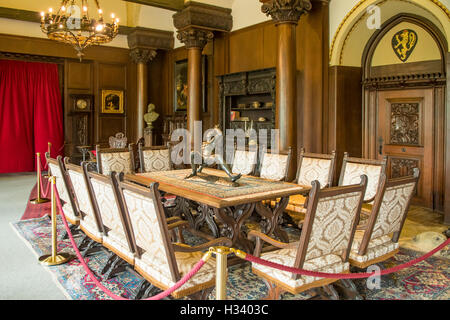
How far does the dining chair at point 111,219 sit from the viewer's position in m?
2.72

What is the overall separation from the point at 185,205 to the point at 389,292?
2.36 metres

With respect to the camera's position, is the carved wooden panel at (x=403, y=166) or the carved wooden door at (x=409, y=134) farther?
the carved wooden panel at (x=403, y=166)

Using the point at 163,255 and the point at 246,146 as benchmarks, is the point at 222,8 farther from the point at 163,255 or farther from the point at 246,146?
the point at 163,255

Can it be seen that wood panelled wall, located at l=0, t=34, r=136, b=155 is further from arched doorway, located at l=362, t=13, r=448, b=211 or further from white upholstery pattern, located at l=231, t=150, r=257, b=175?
arched doorway, located at l=362, t=13, r=448, b=211

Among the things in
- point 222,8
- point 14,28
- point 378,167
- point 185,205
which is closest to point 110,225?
point 185,205

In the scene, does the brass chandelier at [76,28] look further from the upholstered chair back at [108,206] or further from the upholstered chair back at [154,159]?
the upholstered chair back at [108,206]

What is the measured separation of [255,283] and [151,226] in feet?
4.12

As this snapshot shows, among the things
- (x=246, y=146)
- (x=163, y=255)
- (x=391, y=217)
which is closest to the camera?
(x=163, y=255)

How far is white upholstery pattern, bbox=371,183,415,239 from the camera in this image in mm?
2727

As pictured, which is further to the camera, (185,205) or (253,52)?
(253,52)

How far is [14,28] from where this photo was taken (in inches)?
379

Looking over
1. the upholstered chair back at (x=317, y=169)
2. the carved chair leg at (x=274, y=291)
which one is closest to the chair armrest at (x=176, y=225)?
the carved chair leg at (x=274, y=291)

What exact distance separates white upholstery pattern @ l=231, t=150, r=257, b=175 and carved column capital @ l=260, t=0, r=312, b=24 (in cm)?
251

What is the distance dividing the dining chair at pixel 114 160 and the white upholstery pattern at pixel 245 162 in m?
1.43
